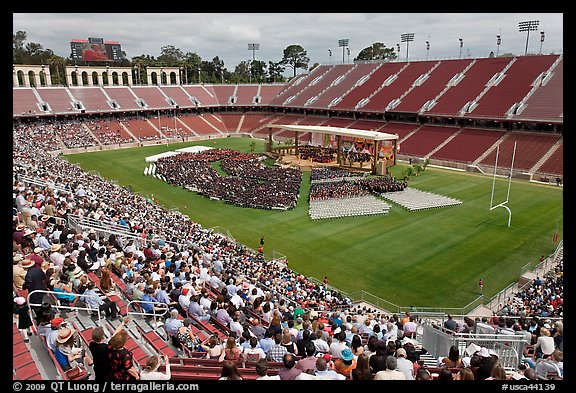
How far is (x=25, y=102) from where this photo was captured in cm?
6475

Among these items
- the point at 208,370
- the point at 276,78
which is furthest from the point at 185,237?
the point at 276,78

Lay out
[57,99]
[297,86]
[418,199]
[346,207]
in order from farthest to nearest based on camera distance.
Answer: [297,86], [57,99], [418,199], [346,207]

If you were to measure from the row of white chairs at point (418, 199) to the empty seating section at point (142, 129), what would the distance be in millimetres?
47125

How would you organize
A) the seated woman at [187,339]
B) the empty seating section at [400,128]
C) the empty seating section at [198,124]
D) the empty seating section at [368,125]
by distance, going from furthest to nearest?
1. the empty seating section at [198,124]
2. the empty seating section at [368,125]
3. the empty seating section at [400,128]
4. the seated woman at [187,339]

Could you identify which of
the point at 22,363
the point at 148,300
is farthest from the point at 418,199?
the point at 22,363

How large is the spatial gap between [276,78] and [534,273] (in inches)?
4662

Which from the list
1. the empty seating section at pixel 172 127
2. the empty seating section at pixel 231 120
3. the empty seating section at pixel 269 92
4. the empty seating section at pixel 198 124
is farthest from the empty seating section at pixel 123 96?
the empty seating section at pixel 269 92

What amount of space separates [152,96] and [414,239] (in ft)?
226

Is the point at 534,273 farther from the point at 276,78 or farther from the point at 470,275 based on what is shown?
the point at 276,78

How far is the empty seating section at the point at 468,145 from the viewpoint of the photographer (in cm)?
4728

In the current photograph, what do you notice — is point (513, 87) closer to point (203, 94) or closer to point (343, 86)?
point (343, 86)

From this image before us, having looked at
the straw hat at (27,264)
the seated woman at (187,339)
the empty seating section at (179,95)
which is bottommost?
the seated woman at (187,339)

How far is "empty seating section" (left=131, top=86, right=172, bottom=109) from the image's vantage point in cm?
7688

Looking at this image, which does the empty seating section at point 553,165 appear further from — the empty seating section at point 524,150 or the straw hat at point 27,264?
the straw hat at point 27,264
